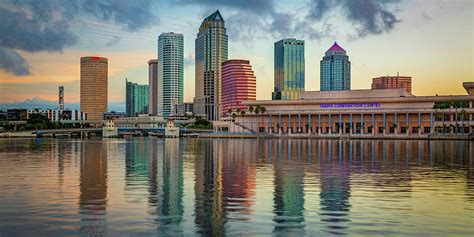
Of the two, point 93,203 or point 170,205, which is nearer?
point 170,205

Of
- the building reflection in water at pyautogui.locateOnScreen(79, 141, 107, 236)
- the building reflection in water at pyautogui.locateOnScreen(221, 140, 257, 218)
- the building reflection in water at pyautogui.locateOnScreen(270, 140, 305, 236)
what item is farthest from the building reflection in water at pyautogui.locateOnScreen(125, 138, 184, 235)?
the building reflection in water at pyautogui.locateOnScreen(270, 140, 305, 236)

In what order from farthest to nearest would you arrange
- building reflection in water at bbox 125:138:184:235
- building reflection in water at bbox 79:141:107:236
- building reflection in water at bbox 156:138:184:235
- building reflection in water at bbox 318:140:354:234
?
building reflection in water at bbox 125:138:184:235
building reflection in water at bbox 318:140:354:234
building reflection in water at bbox 156:138:184:235
building reflection in water at bbox 79:141:107:236

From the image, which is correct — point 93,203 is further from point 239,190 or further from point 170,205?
point 239,190

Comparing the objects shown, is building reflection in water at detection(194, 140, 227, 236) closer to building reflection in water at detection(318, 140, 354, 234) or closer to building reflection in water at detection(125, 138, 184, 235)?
building reflection in water at detection(125, 138, 184, 235)

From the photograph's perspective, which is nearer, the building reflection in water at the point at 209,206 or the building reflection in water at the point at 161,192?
the building reflection in water at the point at 209,206

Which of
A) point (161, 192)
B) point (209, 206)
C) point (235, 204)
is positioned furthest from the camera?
point (161, 192)

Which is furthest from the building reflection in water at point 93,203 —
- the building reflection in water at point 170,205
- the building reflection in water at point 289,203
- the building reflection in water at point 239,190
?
the building reflection in water at point 289,203

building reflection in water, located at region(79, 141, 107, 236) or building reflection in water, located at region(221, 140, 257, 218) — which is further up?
building reflection in water, located at region(221, 140, 257, 218)

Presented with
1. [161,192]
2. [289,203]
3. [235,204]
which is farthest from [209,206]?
[161,192]

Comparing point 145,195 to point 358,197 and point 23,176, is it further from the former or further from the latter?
point 23,176

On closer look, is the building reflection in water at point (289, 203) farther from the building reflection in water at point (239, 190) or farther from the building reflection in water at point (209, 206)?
the building reflection in water at point (209, 206)

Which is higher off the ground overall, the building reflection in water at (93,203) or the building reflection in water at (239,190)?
the building reflection in water at (239,190)

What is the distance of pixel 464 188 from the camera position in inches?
1489

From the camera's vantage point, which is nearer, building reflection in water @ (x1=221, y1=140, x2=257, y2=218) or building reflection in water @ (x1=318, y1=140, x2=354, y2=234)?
building reflection in water @ (x1=318, y1=140, x2=354, y2=234)
